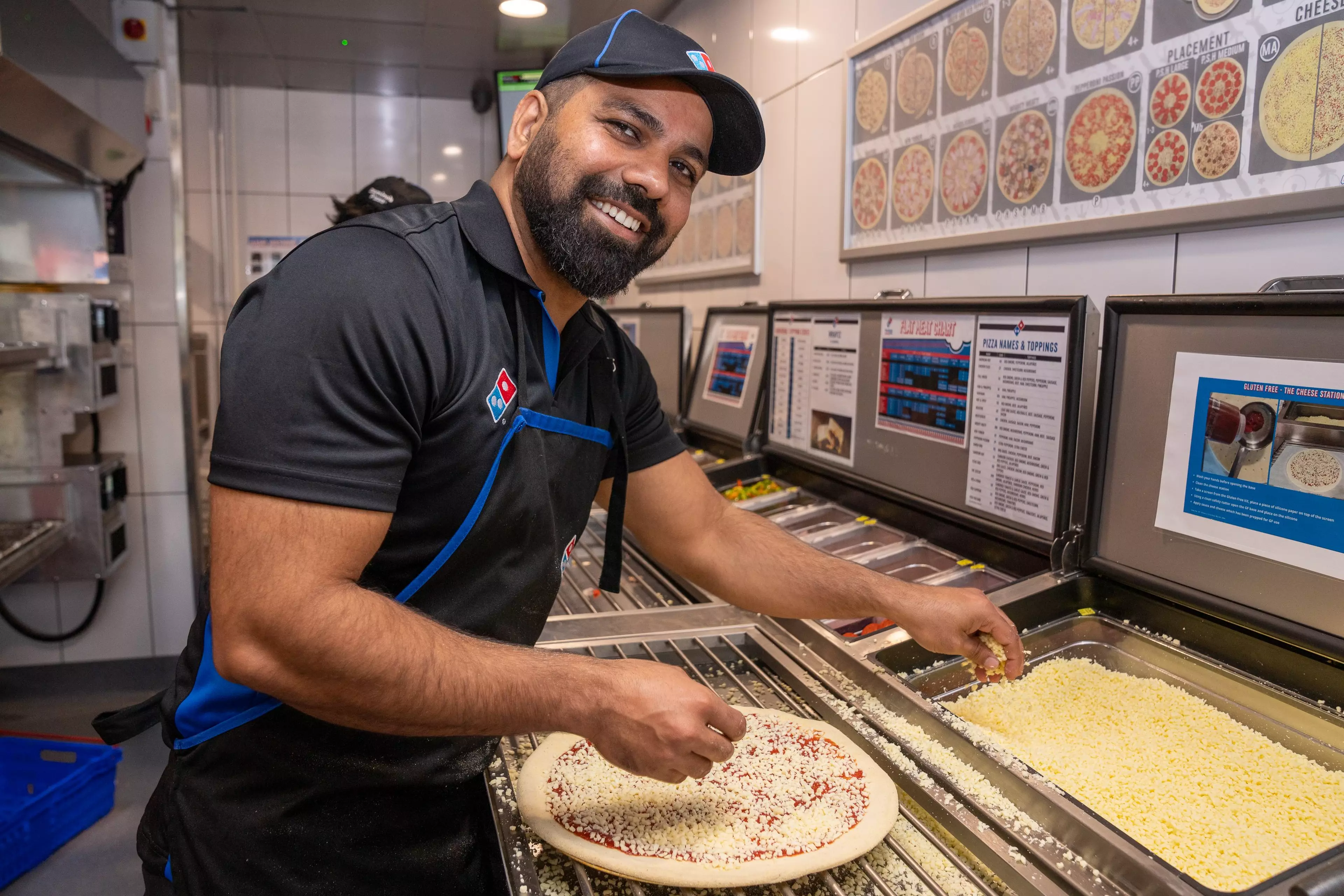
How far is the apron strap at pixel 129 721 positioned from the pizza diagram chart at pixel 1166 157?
68.3 inches

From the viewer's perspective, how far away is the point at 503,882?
1023 millimetres

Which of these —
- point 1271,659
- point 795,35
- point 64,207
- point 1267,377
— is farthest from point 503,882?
point 64,207

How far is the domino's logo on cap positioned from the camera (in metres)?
1.19

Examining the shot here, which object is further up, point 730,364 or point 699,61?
point 699,61

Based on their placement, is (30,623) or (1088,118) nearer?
(1088,118)

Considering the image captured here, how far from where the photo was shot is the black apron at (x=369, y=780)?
112 centimetres

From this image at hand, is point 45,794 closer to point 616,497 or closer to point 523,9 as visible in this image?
point 616,497

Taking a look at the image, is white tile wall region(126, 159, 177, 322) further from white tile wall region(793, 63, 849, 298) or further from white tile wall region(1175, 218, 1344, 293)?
white tile wall region(1175, 218, 1344, 293)

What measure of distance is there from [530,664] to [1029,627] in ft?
3.09

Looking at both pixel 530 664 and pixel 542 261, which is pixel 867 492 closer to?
pixel 542 261

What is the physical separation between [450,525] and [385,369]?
0.79ft

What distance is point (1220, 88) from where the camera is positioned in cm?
134

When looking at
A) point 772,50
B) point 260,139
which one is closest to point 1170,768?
point 772,50

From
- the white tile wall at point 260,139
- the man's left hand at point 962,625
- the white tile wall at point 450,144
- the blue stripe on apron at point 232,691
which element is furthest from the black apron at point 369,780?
the white tile wall at point 260,139
